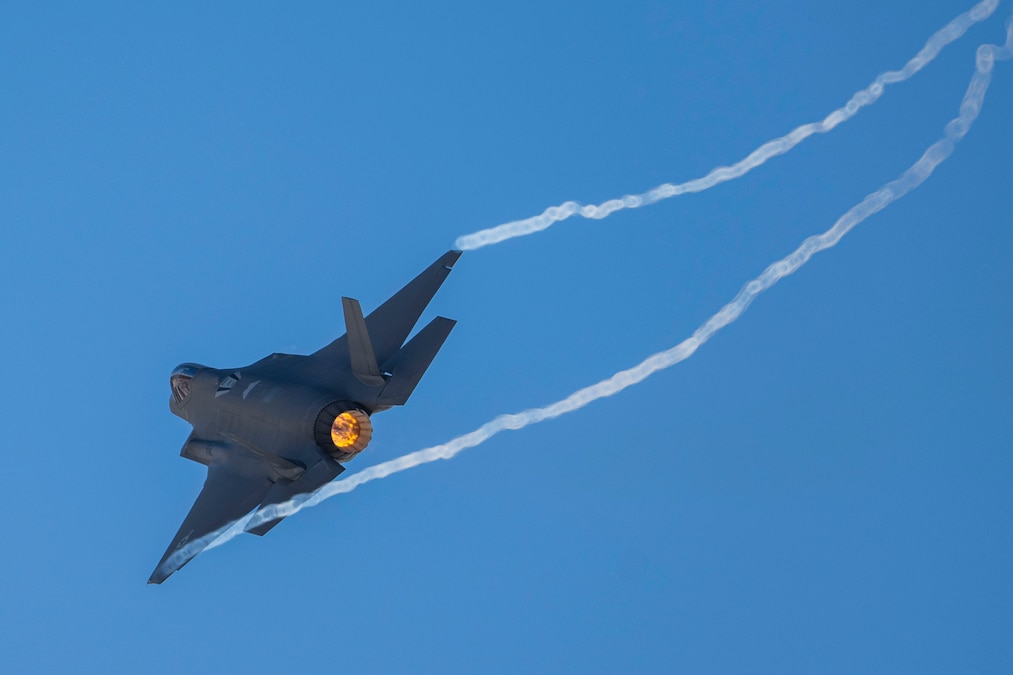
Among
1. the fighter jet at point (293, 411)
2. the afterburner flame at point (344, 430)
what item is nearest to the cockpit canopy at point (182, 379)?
the fighter jet at point (293, 411)

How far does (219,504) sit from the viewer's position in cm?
2145

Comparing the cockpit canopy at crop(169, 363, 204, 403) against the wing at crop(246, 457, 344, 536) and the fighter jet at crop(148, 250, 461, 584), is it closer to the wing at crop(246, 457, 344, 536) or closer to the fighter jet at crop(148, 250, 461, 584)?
the fighter jet at crop(148, 250, 461, 584)

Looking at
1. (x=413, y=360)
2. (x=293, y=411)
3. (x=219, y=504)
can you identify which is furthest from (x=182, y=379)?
(x=413, y=360)

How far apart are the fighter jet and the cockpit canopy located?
1.06 ft

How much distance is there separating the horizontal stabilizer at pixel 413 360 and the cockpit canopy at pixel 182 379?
4.06m

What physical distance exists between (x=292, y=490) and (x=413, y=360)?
2.92 meters

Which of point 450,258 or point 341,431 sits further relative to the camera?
point 450,258

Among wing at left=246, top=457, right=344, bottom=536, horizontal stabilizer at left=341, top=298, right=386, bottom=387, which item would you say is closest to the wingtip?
horizontal stabilizer at left=341, top=298, right=386, bottom=387

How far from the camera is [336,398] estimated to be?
21188mm

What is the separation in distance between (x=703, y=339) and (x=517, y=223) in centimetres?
429

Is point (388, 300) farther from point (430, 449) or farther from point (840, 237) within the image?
point (840, 237)

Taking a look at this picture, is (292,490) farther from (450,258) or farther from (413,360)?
(450,258)

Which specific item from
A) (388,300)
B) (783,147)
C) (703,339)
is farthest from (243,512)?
(783,147)

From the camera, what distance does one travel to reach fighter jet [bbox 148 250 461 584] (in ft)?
68.2
